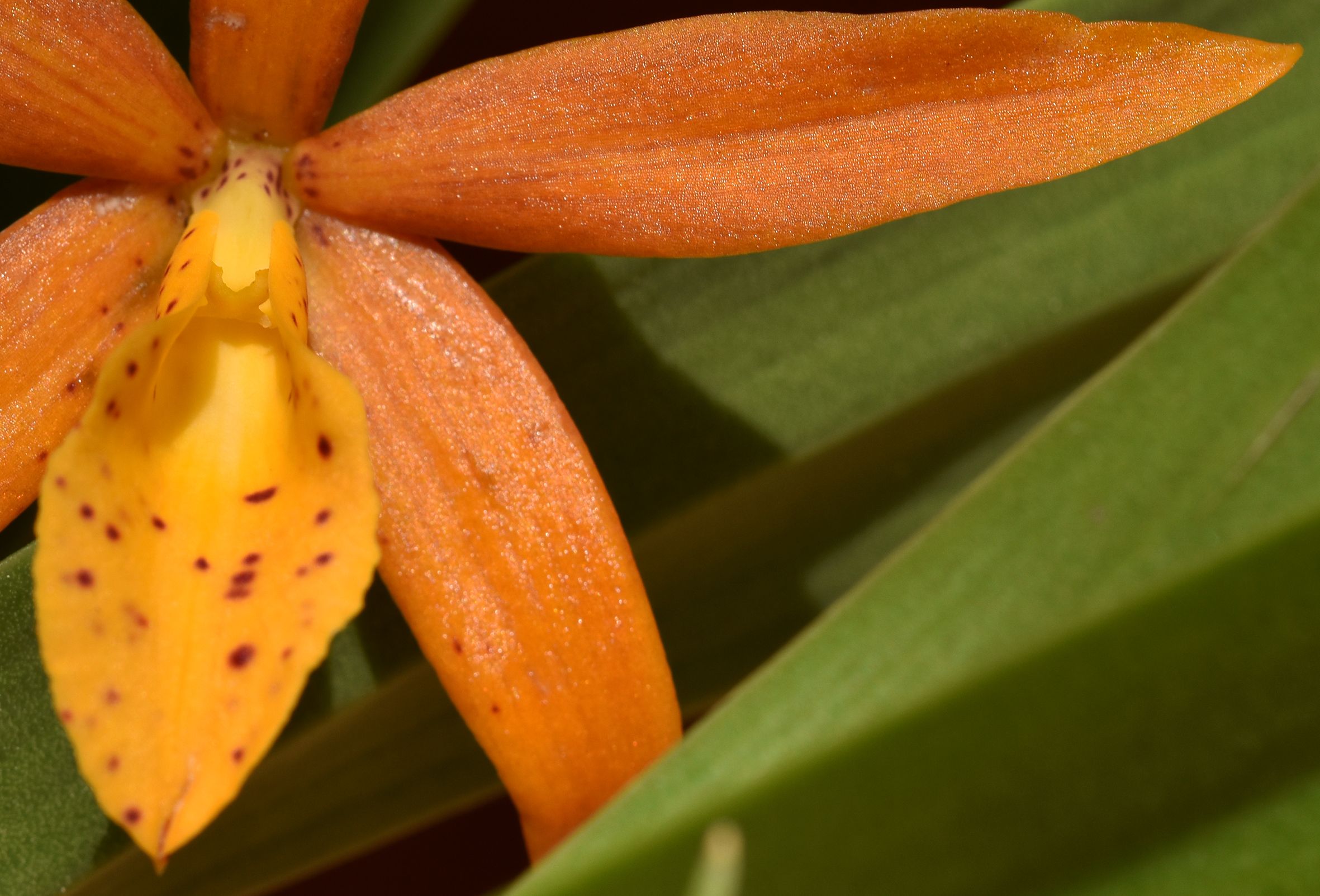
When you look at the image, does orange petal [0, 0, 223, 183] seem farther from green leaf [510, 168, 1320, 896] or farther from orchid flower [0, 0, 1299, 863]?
green leaf [510, 168, 1320, 896]

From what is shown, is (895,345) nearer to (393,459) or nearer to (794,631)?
(794,631)

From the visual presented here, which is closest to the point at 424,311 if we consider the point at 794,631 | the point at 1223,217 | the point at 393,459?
the point at 393,459

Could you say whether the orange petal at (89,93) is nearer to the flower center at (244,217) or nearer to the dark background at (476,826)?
the flower center at (244,217)

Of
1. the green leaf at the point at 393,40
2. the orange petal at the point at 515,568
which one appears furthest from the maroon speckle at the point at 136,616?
the green leaf at the point at 393,40

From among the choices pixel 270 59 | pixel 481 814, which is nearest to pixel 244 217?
pixel 270 59

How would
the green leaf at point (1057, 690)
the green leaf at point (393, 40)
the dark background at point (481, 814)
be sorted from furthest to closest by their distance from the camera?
the dark background at point (481, 814), the green leaf at point (393, 40), the green leaf at point (1057, 690)

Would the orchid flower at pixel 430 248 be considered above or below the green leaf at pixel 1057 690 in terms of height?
above

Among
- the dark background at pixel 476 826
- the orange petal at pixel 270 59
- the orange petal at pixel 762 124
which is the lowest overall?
the dark background at pixel 476 826
